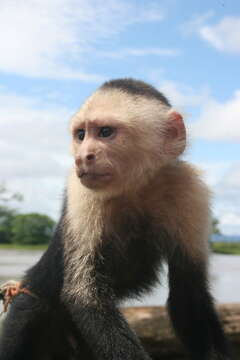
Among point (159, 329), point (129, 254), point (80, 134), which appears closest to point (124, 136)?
point (80, 134)

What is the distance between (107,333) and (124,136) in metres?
1.30

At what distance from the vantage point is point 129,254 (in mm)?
4207

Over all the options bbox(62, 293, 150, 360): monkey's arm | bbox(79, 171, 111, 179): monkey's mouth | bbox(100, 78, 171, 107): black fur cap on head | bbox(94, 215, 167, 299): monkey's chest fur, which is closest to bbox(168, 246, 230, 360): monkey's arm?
bbox(94, 215, 167, 299): monkey's chest fur

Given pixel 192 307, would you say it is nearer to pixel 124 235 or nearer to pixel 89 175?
pixel 124 235

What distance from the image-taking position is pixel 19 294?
432 cm

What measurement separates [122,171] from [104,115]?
1.30 feet

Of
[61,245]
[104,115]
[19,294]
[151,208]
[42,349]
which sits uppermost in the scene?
[104,115]

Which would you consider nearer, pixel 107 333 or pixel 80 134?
pixel 107 333

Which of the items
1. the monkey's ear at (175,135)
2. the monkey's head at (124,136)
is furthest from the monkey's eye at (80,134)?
the monkey's ear at (175,135)

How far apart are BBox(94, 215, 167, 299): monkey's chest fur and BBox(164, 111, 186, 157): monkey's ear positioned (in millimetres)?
525

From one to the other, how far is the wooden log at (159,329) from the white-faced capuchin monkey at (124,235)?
70 centimetres

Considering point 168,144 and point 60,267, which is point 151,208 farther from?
A: point 60,267

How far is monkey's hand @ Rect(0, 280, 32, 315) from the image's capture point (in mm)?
4160

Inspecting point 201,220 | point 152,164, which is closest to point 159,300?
point 201,220
